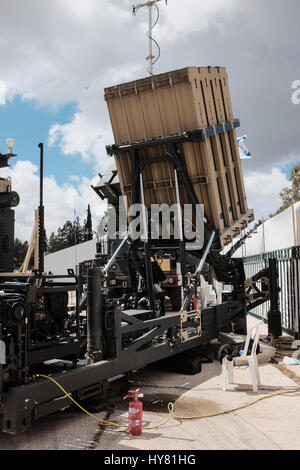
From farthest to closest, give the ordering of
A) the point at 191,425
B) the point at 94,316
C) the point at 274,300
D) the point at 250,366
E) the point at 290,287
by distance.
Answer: the point at 290,287
the point at 274,300
the point at 250,366
the point at 94,316
the point at 191,425

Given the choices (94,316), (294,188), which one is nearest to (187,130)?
(94,316)

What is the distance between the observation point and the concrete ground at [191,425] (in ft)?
14.4

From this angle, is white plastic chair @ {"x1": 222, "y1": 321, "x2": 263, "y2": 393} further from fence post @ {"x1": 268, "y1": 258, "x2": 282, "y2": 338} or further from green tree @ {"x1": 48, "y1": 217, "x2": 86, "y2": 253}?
green tree @ {"x1": 48, "y1": 217, "x2": 86, "y2": 253}

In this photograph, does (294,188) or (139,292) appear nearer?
(139,292)

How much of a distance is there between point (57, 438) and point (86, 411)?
1.69ft

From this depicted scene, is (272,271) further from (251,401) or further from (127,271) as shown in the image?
(251,401)

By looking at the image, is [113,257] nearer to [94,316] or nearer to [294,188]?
[94,316]

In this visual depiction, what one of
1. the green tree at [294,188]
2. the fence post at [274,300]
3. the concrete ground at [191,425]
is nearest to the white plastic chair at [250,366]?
the concrete ground at [191,425]

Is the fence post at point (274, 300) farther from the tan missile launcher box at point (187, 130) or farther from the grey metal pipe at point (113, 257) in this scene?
the grey metal pipe at point (113, 257)

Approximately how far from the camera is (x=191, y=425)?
4.98 m

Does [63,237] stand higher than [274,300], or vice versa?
[63,237]

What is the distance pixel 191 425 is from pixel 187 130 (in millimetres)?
5094

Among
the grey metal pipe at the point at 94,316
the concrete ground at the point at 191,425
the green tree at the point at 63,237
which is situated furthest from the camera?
the green tree at the point at 63,237

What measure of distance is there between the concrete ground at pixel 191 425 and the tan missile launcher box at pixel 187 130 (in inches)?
134
